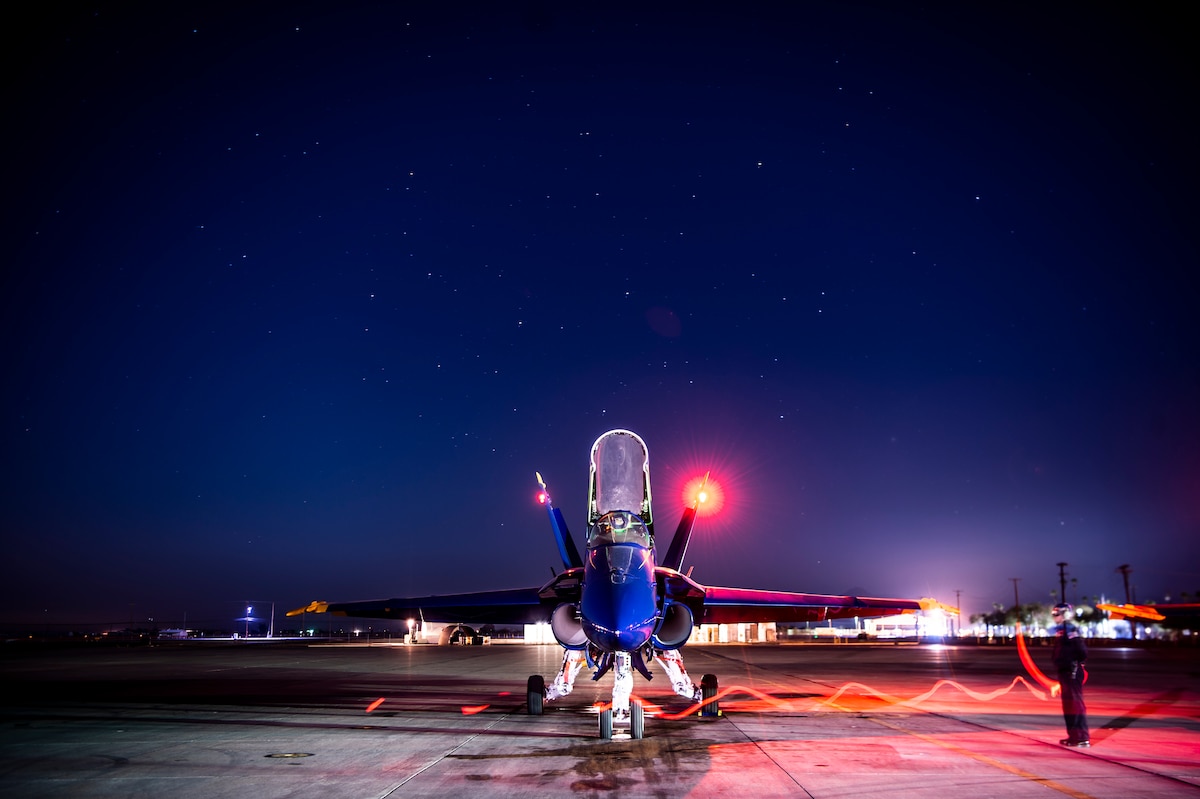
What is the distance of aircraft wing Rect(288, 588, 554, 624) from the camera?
15.1 metres

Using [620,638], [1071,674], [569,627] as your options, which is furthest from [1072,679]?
[569,627]

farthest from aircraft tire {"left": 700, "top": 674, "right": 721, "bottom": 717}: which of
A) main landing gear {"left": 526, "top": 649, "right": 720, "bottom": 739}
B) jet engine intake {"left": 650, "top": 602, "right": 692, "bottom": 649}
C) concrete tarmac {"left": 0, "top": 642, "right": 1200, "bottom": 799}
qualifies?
jet engine intake {"left": 650, "top": 602, "right": 692, "bottom": 649}

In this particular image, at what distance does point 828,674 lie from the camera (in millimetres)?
27734

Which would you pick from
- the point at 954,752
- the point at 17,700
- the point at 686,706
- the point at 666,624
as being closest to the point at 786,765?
the point at 954,752

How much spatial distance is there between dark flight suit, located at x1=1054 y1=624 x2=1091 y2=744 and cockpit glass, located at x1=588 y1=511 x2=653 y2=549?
252 inches

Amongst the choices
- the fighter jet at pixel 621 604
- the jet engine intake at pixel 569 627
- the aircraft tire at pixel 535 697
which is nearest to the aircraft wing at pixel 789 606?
the fighter jet at pixel 621 604

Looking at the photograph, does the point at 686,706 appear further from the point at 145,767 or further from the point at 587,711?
the point at 145,767

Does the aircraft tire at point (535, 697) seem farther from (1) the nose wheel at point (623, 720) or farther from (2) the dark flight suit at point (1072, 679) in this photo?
(2) the dark flight suit at point (1072, 679)

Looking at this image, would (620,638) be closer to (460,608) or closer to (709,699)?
(709,699)

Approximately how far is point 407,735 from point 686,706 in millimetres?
6400

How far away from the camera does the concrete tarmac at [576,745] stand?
7.90 meters

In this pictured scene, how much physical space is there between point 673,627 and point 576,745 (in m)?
2.60

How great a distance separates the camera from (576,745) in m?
10.7

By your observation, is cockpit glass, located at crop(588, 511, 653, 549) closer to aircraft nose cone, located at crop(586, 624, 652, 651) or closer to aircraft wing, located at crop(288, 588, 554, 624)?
aircraft nose cone, located at crop(586, 624, 652, 651)
